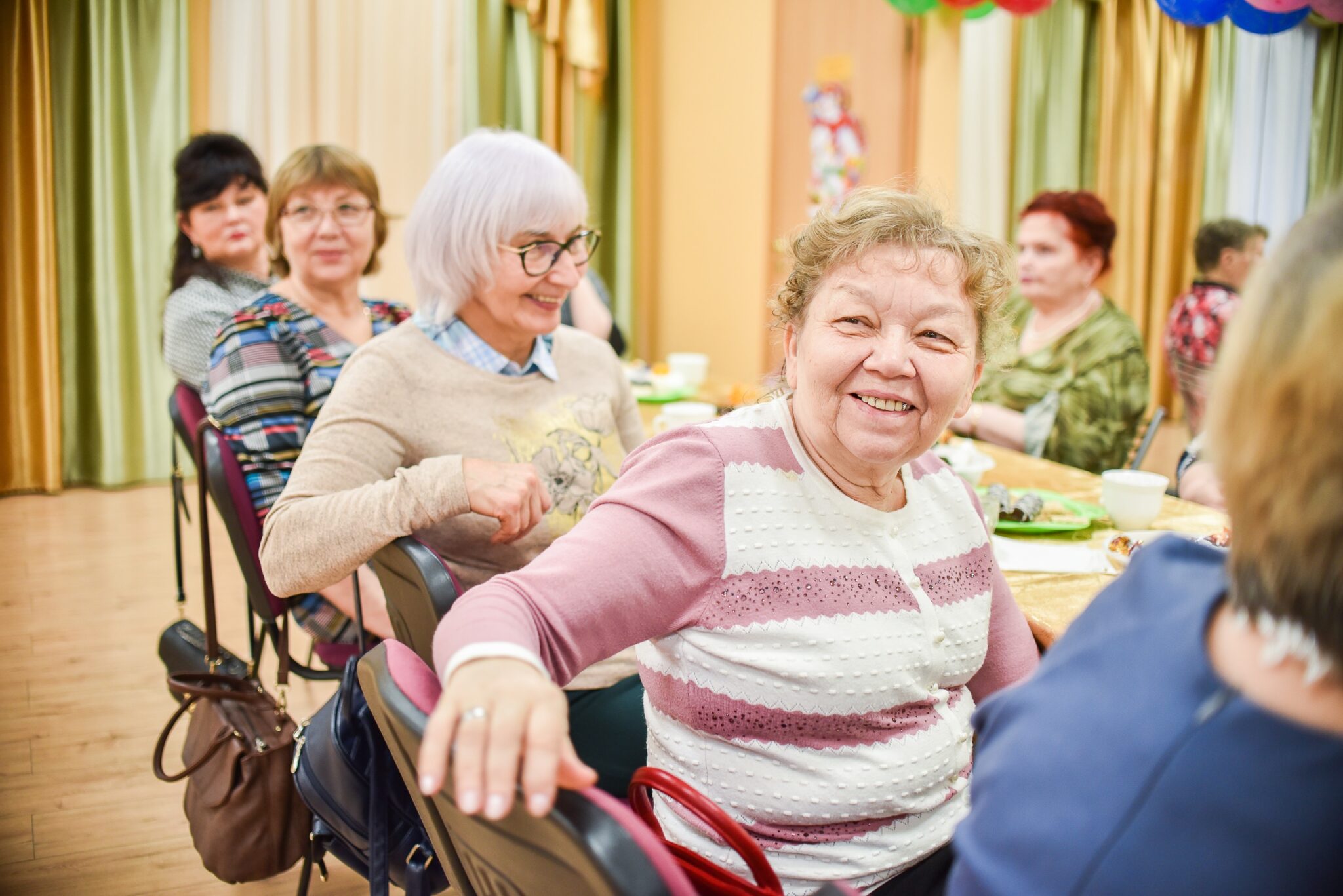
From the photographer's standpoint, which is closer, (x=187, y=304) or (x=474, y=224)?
Result: (x=474, y=224)

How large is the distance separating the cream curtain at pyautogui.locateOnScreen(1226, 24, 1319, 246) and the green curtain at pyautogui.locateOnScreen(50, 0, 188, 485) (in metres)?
4.48

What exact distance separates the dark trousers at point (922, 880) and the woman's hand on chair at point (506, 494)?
2.30 ft

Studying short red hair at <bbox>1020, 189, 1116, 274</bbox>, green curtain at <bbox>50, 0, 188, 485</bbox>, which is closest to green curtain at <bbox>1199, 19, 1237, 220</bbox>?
short red hair at <bbox>1020, 189, 1116, 274</bbox>

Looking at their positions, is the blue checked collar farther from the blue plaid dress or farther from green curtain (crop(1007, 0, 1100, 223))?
green curtain (crop(1007, 0, 1100, 223))

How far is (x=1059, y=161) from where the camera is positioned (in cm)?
434

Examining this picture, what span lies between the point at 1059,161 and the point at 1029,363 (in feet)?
5.39

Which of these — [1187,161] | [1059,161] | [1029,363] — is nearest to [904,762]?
[1029,363]

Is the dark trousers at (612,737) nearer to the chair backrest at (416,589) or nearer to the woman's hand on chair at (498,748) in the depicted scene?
the chair backrest at (416,589)

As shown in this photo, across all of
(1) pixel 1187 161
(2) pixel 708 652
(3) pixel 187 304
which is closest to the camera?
(2) pixel 708 652

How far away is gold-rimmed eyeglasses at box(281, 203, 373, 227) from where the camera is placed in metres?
2.35

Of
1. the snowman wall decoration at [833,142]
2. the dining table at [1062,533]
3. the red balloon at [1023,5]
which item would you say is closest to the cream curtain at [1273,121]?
the red balloon at [1023,5]

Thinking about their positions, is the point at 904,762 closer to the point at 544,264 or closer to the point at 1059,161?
the point at 544,264

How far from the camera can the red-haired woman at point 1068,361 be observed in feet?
9.55

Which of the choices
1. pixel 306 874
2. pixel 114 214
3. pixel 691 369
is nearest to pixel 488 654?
pixel 306 874
